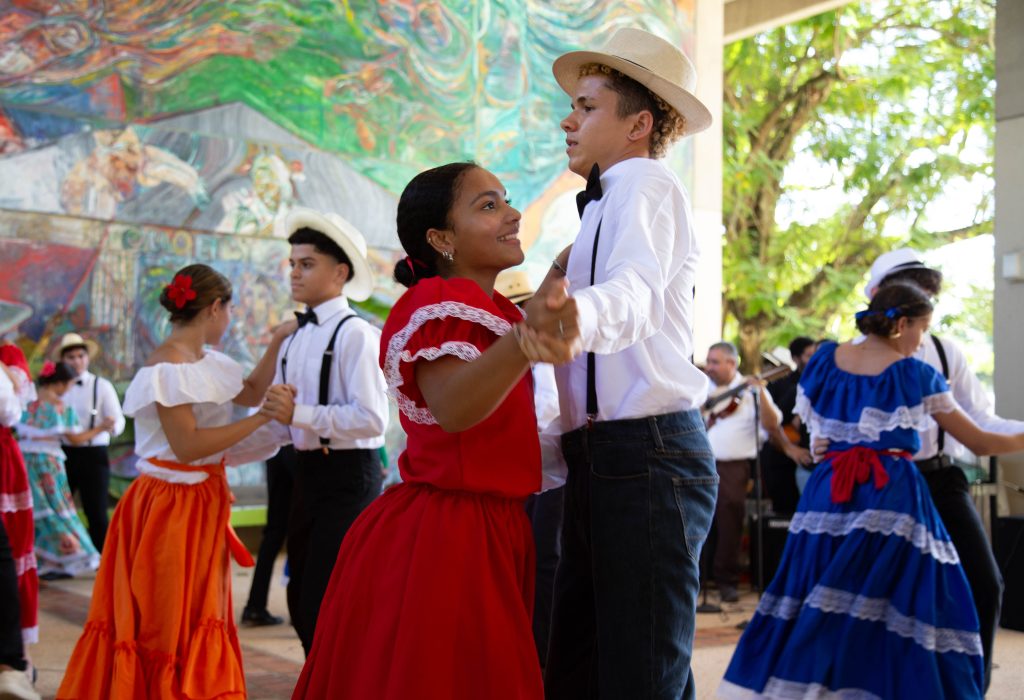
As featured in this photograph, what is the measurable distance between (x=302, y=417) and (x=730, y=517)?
5024 millimetres

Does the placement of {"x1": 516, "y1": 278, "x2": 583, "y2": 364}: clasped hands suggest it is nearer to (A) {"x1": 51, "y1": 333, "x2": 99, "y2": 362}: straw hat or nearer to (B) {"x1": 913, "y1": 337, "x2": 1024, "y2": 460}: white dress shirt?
(B) {"x1": 913, "y1": 337, "x2": 1024, "y2": 460}: white dress shirt

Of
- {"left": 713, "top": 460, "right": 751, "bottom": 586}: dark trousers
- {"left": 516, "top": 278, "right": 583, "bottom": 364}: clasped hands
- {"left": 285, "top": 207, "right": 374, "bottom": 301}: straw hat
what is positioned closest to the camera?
{"left": 516, "top": 278, "right": 583, "bottom": 364}: clasped hands

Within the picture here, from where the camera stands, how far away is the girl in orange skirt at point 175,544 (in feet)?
12.7

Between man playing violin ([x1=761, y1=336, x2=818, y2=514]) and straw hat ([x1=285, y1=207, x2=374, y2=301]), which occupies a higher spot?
straw hat ([x1=285, y1=207, x2=374, y2=301])

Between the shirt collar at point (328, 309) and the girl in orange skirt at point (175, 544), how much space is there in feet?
1.74

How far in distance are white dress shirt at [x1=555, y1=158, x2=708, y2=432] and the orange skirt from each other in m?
2.01

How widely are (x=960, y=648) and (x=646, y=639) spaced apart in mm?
2377

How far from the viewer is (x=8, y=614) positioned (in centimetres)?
446

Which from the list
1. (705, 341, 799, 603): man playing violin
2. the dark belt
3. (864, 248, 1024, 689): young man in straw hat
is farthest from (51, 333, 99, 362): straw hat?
the dark belt

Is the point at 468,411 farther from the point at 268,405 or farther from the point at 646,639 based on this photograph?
the point at 268,405

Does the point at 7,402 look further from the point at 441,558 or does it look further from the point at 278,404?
the point at 441,558

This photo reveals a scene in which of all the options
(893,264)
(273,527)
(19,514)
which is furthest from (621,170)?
(273,527)

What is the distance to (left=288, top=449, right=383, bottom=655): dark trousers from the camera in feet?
13.9

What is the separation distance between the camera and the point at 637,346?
94.7 inches
